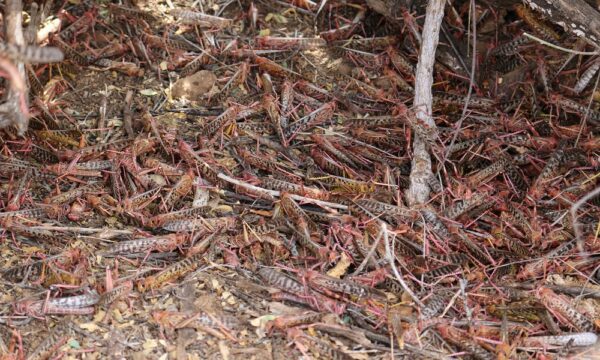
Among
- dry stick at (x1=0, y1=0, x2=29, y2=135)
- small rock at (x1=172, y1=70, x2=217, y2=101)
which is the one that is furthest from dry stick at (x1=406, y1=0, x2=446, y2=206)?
dry stick at (x1=0, y1=0, x2=29, y2=135)

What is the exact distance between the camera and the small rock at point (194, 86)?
15.6 feet

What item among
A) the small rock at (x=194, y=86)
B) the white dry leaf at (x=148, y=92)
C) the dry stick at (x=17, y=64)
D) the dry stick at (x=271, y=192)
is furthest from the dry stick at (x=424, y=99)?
the dry stick at (x=17, y=64)

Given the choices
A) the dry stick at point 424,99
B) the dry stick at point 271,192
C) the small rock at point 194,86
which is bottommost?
the dry stick at point 271,192

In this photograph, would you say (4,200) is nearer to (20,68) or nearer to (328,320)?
(20,68)

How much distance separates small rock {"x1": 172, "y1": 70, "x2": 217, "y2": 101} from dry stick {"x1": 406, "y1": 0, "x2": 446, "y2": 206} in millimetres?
1374

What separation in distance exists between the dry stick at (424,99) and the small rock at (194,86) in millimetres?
1374

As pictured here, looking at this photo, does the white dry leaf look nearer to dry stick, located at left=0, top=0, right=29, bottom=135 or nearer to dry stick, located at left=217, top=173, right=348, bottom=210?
dry stick, located at left=217, top=173, right=348, bottom=210

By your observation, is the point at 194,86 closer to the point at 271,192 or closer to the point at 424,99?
the point at 271,192

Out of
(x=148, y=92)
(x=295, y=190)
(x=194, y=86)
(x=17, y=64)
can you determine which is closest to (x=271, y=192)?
(x=295, y=190)

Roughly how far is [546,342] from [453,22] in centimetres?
246

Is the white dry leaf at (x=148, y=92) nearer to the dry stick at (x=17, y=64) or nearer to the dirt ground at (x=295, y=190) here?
the dirt ground at (x=295, y=190)

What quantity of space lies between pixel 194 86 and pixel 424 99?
4.96 feet

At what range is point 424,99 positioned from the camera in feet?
14.4

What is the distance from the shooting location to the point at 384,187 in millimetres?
4223
